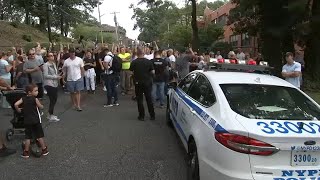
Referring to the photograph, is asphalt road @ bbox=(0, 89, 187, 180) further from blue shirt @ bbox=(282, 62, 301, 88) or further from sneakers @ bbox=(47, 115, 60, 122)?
blue shirt @ bbox=(282, 62, 301, 88)

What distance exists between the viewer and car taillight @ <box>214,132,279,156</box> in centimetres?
424

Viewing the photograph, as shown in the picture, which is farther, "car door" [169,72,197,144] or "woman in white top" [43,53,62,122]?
"woman in white top" [43,53,62,122]

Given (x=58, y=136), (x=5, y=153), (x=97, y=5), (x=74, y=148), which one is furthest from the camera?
(x=97, y=5)

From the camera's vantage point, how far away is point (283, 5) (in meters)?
11.9

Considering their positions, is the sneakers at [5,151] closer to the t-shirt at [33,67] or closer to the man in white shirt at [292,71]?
the t-shirt at [33,67]

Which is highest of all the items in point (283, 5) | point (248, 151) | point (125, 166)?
point (283, 5)

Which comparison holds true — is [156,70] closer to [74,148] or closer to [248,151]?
[74,148]

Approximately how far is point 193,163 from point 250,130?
1202mm

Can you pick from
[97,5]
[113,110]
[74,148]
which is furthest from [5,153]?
[97,5]

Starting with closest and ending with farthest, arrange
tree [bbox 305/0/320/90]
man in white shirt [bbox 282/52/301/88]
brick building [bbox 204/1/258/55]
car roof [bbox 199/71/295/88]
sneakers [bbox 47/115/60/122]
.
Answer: car roof [bbox 199/71/295/88], man in white shirt [bbox 282/52/301/88], sneakers [bbox 47/115/60/122], tree [bbox 305/0/320/90], brick building [bbox 204/1/258/55]

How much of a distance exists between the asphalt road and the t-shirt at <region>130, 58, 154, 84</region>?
1.02 m

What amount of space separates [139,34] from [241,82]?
118m

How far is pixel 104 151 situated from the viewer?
24.1 ft

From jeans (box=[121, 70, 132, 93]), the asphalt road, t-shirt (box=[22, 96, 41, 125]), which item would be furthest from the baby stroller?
jeans (box=[121, 70, 132, 93])
